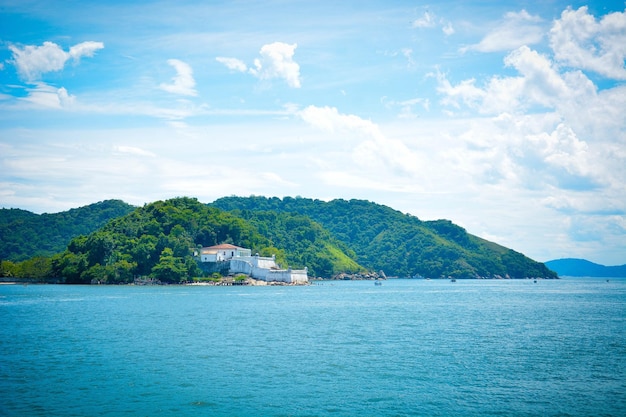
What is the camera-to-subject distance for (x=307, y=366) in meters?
31.1

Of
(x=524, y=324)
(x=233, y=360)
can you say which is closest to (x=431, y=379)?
(x=233, y=360)

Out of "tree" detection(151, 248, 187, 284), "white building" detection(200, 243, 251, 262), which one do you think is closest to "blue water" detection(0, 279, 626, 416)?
"tree" detection(151, 248, 187, 284)

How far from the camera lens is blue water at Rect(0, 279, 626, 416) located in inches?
926

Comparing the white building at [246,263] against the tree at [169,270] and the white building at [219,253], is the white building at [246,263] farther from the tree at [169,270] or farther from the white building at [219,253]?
A: the tree at [169,270]

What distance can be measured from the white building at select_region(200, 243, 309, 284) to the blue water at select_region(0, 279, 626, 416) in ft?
260

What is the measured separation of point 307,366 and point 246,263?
104 meters

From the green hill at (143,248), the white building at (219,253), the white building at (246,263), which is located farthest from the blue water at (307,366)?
the white building at (219,253)

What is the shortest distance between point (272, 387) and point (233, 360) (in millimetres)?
6711

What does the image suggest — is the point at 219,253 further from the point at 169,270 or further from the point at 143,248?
the point at 143,248

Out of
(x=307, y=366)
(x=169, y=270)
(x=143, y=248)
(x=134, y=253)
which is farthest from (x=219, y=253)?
(x=307, y=366)

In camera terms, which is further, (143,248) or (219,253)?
(219,253)

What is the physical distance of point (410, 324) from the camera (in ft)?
168

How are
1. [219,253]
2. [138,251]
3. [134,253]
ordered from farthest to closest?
[219,253]
[134,253]
[138,251]

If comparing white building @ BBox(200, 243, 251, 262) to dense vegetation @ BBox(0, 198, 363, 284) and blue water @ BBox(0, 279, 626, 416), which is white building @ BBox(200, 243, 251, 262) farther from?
blue water @ BBox(0, 279, 626, 416)
